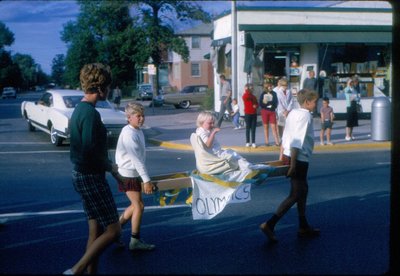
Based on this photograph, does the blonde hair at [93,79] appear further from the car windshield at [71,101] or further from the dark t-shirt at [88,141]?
the car windshield at [71,101]

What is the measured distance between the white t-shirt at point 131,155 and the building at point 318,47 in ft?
54.2

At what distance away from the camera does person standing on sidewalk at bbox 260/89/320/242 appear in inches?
247

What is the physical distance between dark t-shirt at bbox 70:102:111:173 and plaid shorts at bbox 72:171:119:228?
69 millimetres

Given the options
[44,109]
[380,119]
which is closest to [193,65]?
[44,109]

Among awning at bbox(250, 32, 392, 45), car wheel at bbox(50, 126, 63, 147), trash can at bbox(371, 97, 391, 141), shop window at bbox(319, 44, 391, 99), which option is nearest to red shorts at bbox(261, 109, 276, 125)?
trash can at bbox(371, 97, 391, 141)

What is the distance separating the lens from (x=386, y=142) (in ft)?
52.2

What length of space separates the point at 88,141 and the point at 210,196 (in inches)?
83.8

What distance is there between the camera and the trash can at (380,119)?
15.1 meters

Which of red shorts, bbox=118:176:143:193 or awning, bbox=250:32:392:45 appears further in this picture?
awning, bbox=250:32:392:45

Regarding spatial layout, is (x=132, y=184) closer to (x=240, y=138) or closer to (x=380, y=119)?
(x=380, y=119)

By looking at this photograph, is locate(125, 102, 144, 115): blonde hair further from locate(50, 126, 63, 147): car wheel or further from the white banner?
locate(50, 126, 63, 147): car wheel

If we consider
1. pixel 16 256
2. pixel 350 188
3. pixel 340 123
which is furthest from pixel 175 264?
pixel 340 123

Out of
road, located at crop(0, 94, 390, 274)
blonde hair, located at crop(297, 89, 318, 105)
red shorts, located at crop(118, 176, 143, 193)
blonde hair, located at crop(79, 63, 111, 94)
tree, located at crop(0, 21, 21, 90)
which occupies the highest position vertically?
tree, located at crop(0, 21, 21, 90)

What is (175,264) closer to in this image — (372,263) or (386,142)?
(372,263)
